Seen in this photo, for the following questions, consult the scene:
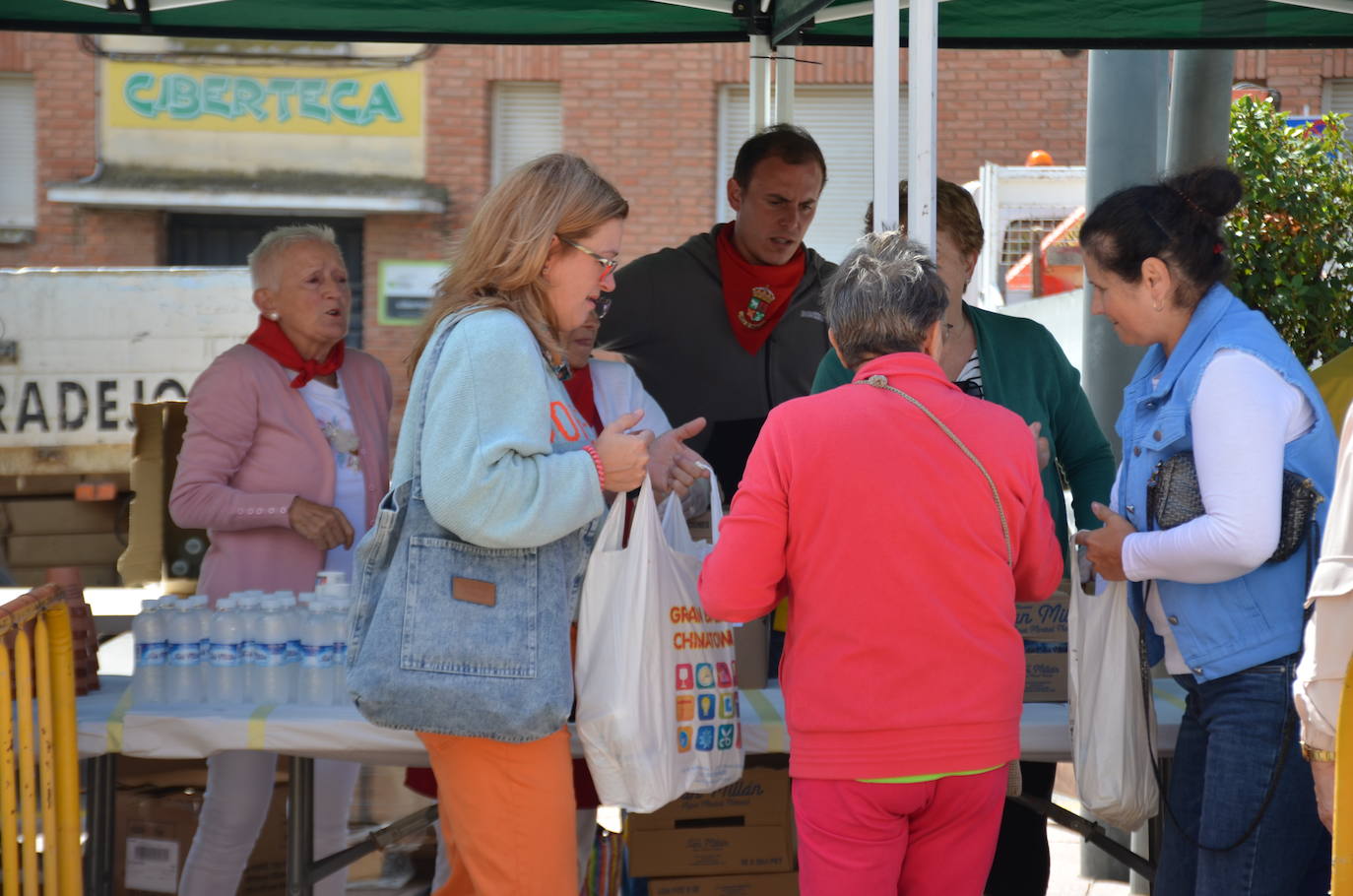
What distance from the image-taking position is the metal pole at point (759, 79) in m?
4.49

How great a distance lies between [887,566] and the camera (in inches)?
83.7

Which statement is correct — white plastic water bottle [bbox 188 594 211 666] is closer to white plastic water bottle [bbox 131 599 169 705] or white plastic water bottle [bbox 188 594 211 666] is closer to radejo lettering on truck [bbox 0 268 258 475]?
white plastic water bottle [bbox 131 599 169 705]

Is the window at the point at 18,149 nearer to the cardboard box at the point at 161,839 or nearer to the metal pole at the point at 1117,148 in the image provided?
the metal pole at the point at 1117,148

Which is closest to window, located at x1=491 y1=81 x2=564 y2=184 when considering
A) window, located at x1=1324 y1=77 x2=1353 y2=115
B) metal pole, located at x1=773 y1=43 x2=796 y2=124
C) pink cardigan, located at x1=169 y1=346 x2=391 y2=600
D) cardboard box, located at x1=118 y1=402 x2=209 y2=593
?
window, located at x1=1324 y1=77 x2=1353 y2=115

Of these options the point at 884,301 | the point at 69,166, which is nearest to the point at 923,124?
the point at 884,301

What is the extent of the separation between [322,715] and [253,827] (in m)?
0.70

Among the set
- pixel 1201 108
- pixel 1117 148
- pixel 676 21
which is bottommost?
pixel 1117 148

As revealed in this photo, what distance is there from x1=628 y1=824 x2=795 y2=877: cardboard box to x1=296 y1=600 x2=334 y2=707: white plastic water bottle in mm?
739

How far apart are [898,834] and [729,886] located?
106cm

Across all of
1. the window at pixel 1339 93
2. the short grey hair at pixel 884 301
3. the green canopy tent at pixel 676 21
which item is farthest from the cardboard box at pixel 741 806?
the window at pixel 1339 93

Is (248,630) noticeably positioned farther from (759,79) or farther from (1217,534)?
(759,79)

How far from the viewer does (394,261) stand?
13.5 metres

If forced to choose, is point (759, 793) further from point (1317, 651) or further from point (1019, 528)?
point (1317, 651)

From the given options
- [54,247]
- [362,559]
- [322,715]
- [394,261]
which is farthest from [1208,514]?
[54,247]
